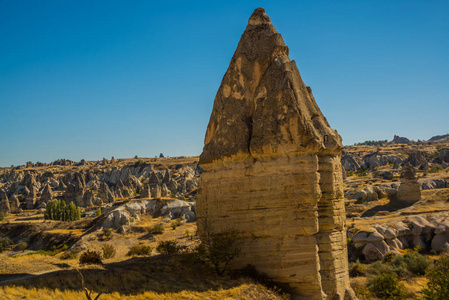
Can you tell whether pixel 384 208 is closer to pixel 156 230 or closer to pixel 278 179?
pixel 156 230

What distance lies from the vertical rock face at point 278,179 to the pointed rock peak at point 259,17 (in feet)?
2.14

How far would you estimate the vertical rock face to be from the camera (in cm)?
1171

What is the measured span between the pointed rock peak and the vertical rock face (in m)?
0.65

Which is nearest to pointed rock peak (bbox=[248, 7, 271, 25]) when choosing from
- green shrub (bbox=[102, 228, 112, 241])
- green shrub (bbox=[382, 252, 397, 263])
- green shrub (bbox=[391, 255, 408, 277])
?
green shrub (bbox=[391, 255, 408, 277])

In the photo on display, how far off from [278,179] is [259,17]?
6.90 metres

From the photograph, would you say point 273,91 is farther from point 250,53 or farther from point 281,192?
point 281,192

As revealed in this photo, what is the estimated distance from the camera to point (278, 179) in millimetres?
12148

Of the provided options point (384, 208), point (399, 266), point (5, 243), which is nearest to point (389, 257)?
point (399, 266)

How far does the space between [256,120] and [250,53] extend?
2948 millimetres

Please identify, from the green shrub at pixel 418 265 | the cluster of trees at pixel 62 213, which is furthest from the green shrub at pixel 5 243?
the green shrub at pixel 418 265

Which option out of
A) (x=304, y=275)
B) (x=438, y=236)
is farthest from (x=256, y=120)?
(x=438, y=236)

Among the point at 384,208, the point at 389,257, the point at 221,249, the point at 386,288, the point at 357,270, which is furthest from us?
the point at 384,208

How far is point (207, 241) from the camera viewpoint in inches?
518

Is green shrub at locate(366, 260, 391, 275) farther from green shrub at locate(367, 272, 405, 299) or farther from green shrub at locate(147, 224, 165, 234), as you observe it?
green shrub at locate(147, 224, 165, 234)
